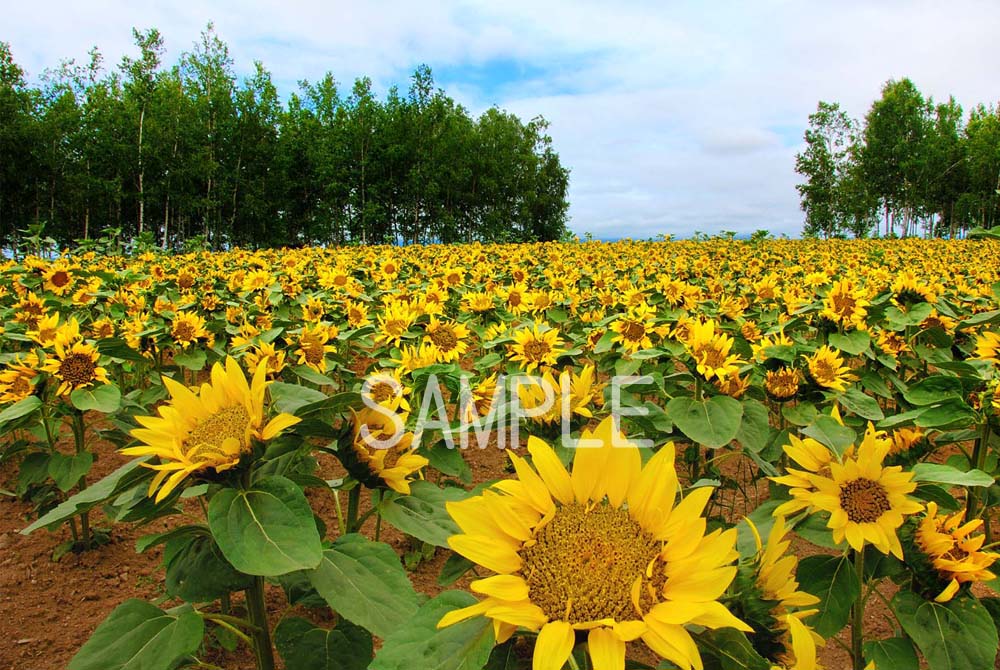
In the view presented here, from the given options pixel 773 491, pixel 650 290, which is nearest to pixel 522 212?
pixel 650 290

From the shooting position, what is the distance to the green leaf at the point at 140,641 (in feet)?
3.26

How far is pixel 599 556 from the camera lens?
2.46 ft

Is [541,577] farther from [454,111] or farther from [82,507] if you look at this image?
[454,111]

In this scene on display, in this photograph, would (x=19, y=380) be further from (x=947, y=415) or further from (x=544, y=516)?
(x=947, y=415)

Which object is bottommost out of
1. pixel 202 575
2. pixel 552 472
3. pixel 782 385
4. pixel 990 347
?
pixel 202 575

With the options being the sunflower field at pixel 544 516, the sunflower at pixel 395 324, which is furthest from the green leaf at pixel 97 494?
the sunflower at pixel 395 324

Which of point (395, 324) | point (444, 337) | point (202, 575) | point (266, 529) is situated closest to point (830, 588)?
point (266, 529)

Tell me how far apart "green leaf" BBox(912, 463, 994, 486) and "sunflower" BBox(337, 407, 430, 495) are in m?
1.07

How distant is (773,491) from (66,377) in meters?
2.66

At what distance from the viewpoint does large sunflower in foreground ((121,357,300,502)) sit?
103cm

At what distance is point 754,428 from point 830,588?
2.62 feet

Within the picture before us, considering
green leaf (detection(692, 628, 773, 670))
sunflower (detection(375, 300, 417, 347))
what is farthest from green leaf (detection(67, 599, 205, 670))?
sunflower (detection(375, 300, 417, 347))

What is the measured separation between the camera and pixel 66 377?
240 centimetres

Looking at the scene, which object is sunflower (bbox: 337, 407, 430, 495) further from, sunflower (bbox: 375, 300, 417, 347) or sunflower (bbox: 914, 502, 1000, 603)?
sunflower (bbox: 375, 300, 417, 347)
